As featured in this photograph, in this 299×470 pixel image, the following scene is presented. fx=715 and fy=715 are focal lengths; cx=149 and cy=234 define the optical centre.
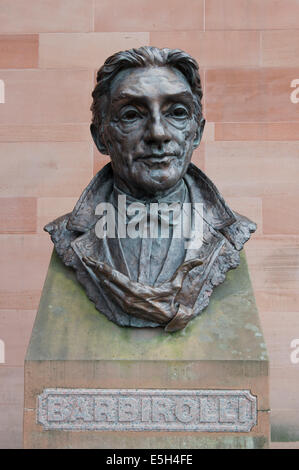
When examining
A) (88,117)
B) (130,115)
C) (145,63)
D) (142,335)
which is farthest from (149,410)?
(88,117)

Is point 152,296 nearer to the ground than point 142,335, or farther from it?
farther from it

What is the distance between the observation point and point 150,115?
3.22 m

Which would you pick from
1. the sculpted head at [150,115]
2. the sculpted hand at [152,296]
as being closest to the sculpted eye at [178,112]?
the sculpted head at [150,115]

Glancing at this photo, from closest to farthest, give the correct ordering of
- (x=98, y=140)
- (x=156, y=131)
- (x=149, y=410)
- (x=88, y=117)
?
(x=149, y=410)
(x=156, y=131)
(x=98, y=140)
(x=88, y=117)

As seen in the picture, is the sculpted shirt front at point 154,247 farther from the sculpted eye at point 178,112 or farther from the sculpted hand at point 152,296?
the sculpted eye at point 178,112

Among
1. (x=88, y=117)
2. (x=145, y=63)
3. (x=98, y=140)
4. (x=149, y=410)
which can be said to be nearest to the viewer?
(x=149, y=410)

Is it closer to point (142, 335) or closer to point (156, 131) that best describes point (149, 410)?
point (142, 335)

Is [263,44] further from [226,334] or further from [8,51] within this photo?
[226,334]

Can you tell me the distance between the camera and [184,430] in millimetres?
3049

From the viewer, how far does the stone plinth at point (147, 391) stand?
306cm

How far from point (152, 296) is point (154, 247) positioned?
31 centimetres

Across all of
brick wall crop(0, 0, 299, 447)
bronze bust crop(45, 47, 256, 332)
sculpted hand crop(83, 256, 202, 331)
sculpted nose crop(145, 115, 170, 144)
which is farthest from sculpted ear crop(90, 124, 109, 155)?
brick wall crop(0, 0, 299, 447)

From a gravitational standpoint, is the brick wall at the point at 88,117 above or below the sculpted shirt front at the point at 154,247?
above

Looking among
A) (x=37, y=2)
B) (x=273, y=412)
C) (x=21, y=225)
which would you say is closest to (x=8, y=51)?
(x=37, y=2)
